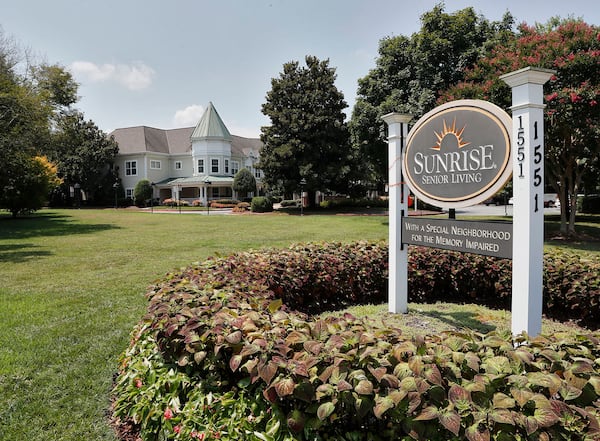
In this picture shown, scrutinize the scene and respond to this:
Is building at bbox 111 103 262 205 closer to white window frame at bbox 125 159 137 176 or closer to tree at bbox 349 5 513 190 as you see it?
white window frame at bbox 125 159 137 176

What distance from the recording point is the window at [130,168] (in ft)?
149

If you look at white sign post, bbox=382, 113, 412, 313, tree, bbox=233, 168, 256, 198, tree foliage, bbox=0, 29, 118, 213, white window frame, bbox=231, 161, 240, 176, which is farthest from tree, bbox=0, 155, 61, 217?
white window frame, bbox=231, 161, 240, 176

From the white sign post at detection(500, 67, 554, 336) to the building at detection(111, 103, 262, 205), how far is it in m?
41.4

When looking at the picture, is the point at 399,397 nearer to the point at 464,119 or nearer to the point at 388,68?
the point at 464,119

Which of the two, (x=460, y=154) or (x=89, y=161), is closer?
(x=460, y=154)

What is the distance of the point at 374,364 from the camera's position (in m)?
1.90

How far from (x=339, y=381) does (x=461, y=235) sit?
2.65 m

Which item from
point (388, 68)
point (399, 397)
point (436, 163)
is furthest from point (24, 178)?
point (399, 397)

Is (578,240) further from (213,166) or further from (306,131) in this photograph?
(213,166)

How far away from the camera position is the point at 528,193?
3.25 meters

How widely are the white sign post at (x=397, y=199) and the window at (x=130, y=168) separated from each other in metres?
45.2

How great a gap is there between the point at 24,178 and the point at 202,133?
2371cm

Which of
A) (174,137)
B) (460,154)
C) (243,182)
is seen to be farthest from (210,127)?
(460,154)

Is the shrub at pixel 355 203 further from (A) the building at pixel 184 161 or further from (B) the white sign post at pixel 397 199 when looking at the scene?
(B) the white sign post at pixel 397 199
